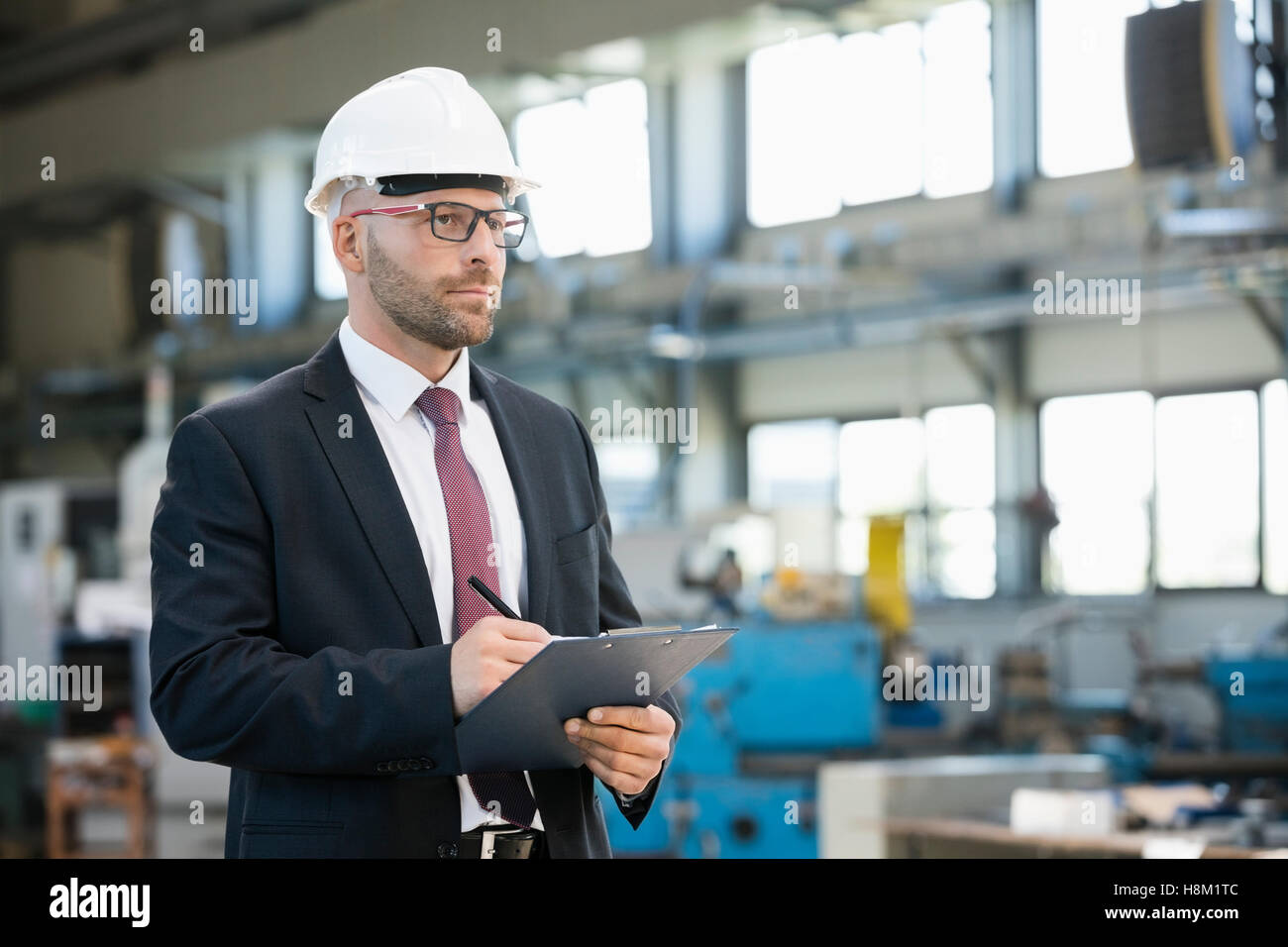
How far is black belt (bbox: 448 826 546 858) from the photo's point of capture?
1.56m

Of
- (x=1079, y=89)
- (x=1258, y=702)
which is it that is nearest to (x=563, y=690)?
(x=1258, y=702)

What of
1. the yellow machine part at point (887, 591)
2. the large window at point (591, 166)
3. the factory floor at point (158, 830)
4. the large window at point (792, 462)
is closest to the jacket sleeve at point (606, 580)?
Answer: the yellow machine part at point (887, 591)

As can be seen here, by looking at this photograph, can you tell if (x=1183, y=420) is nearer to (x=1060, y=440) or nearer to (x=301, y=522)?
(x=1060, y=440)

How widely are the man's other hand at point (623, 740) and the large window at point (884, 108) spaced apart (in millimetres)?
10495

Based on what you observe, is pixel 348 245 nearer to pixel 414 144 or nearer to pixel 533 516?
pixel 414 144

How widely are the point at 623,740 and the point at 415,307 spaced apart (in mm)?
493

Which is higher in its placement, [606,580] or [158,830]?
[606,580]

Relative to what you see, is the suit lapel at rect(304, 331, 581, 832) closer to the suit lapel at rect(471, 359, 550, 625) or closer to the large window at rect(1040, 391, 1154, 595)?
the suit lapel at rect(471, 359, 550, 625)

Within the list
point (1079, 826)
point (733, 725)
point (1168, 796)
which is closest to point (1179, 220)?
point (733, 725)

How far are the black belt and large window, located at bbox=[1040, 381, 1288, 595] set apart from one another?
914 centimetres

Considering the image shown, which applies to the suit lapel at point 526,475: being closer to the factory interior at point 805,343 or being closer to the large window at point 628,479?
the factory interior at point 805,343

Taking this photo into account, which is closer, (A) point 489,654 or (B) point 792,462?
(A) point 489,654

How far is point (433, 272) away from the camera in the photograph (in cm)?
159

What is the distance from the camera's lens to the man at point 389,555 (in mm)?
1462
